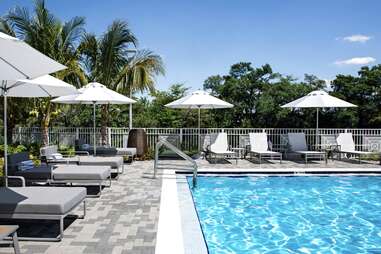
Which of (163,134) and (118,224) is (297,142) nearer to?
(163,134)

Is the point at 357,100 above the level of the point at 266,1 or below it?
below

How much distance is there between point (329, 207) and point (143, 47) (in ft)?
36.8

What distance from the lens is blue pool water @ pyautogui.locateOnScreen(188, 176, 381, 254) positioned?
608cm

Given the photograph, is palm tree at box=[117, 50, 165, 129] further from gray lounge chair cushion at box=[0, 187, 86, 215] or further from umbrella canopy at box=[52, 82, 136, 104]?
gray lounge chair cushion at box=[0, 187, 86, 215]

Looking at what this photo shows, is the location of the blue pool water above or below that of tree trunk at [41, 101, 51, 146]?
below

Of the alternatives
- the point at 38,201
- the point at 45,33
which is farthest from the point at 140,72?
the point at 38,201

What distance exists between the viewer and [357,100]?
76.0 feet

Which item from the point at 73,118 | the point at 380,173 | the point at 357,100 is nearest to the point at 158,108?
the point at 73,118

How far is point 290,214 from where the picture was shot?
25.6 feet

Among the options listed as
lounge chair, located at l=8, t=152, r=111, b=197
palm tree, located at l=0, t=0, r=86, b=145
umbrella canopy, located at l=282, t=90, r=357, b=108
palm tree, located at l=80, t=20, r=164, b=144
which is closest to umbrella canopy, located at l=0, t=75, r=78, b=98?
lounge chair, located at l=8, t=152, r=111, b=197

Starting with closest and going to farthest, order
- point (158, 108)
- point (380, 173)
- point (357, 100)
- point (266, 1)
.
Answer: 1. point (380, 173)
2. point (266, 1)
3. point (357, 100)
4. point (158, 108)

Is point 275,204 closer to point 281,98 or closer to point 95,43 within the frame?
point 95,43

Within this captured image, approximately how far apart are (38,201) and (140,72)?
11455 mm

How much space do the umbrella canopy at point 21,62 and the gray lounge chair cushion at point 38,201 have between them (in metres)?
1.66
